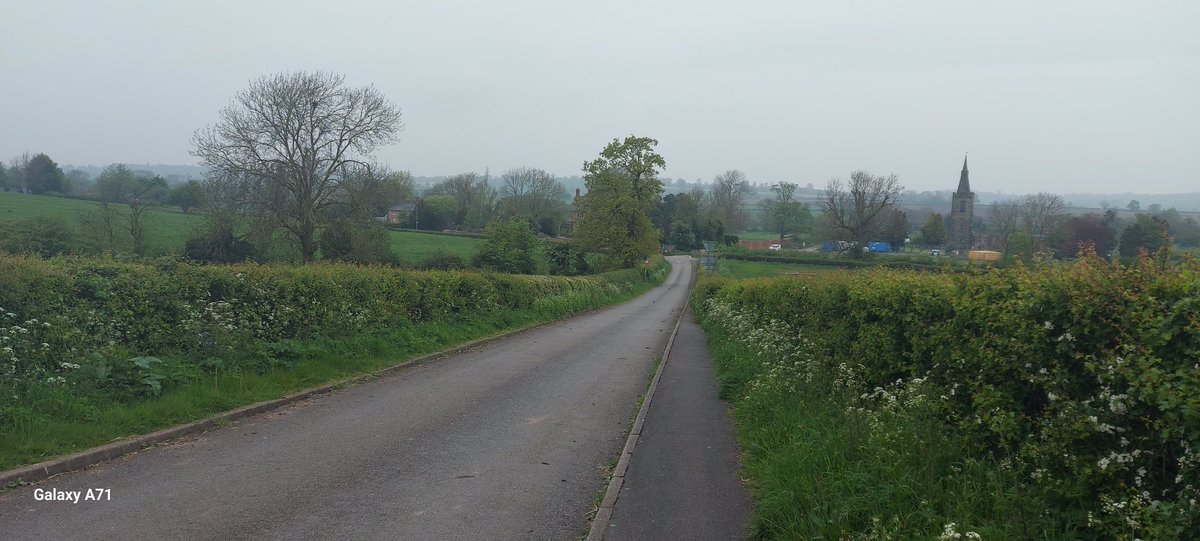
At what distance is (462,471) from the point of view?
6590mm

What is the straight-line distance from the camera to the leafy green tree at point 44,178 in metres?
55.4

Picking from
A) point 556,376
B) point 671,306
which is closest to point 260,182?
point 671,306

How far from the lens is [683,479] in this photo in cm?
646

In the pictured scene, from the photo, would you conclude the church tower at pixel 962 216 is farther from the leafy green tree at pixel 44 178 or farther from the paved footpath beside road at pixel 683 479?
the leafy green tree at pixel 44 178

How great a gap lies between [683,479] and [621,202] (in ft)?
176

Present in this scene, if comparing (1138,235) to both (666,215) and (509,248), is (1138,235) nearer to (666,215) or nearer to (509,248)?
(509,248)

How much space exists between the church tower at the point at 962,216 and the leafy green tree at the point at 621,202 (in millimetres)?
29709

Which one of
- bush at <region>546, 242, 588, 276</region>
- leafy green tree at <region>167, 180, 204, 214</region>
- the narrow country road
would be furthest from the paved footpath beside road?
bush at <region>546, 242, 588, 276</region>

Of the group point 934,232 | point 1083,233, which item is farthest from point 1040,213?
point 934,232

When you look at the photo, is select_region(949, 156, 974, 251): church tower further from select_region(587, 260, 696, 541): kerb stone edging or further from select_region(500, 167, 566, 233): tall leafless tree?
select_region(500, 167, 566, 233): tall leafless tree

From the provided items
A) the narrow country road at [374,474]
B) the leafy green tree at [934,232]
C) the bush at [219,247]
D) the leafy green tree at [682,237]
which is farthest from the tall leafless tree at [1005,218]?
the leafy green tree at [682,237]

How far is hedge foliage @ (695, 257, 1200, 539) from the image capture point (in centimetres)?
318

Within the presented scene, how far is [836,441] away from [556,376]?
7193 mm

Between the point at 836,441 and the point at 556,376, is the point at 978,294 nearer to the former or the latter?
the point at 836,441
